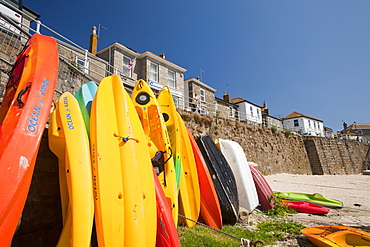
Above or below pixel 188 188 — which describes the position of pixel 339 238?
below

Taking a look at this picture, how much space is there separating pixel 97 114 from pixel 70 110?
26 cm

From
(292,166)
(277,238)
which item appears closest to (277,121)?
(292,166)

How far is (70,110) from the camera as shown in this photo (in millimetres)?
1938

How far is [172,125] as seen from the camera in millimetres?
3514

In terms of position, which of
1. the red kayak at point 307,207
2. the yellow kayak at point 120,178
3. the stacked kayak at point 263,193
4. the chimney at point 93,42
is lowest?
the red kayak at point 307,207

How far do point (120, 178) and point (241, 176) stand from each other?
2861mm

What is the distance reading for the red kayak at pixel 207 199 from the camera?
2.96m

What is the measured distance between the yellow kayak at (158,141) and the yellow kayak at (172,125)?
21 cm

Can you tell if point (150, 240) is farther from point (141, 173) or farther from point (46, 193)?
point (46, 193)

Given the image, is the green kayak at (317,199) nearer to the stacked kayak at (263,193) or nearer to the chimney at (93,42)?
the stacked kayak at (263,193)

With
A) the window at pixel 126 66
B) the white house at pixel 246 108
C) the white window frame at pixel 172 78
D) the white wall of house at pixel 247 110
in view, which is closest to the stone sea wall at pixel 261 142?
the white window frame at pixel 172 78

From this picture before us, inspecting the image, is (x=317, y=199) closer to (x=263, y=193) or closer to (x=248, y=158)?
(x=263, y=193)

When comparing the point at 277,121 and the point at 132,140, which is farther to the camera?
the point at 277,121

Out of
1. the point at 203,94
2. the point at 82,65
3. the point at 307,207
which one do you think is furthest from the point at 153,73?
the point at 307,207
